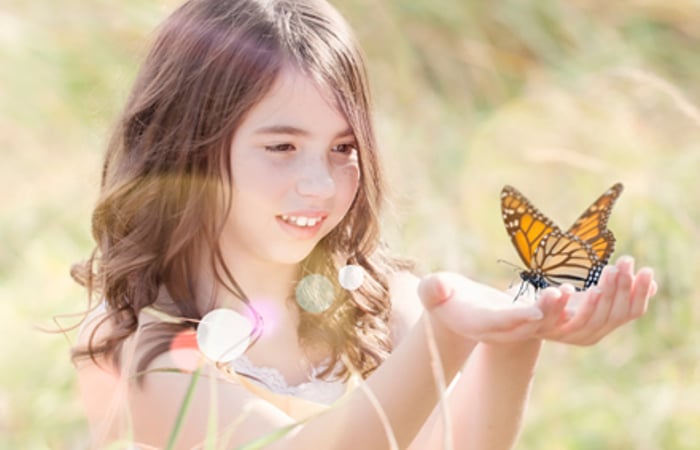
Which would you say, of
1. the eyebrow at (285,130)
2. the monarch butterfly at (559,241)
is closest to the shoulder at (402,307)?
the eyebrow at (285,130)

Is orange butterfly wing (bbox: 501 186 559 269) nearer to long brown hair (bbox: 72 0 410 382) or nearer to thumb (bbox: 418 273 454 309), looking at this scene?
thumb (bbox: 418 273 454 309)

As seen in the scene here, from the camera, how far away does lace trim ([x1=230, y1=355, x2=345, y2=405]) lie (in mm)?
1494

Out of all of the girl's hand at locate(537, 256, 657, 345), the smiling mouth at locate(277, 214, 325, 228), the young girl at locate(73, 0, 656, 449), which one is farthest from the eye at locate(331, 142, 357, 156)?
the girl's hand at locate(537, 256, 657, 345)

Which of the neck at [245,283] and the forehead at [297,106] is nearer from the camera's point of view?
the forehead at [297,106]

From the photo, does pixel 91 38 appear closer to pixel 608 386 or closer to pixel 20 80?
pixel 20 80

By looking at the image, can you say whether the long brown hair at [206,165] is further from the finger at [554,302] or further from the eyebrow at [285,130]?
the finger at [554,302]

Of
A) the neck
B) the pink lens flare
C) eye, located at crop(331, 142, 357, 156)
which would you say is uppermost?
eye, located at crop(331, 142, 357, 156)

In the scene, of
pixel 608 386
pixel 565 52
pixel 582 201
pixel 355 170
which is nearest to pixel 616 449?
pixel 608 386

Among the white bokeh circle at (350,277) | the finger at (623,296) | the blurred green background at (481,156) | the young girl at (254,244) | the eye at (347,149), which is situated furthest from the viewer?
the blurred green background at (481,156)

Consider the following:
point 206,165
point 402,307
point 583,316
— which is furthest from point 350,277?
point 583,316

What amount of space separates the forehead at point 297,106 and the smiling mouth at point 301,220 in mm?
121

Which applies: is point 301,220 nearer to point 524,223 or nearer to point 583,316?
point 524,223

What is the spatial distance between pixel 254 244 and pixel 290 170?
0.13 m

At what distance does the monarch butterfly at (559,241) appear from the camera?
1050 millimetres
